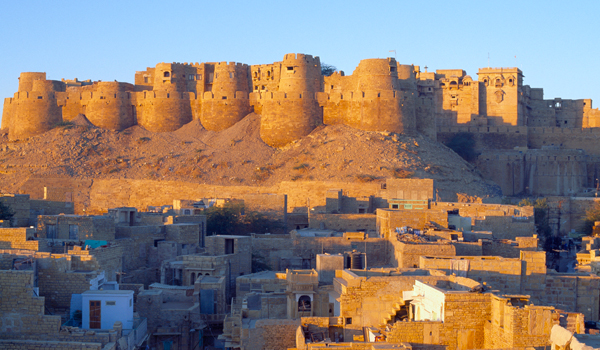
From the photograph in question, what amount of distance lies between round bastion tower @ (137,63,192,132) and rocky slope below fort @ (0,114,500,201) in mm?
499

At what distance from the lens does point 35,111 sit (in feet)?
131

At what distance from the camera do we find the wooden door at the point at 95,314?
12641mm

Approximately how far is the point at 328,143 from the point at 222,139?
5386mm

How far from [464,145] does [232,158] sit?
13.8 m

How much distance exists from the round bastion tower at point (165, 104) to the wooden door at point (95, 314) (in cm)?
2697

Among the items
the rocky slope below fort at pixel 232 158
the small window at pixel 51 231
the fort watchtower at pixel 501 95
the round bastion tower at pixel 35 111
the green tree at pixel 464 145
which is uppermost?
the fort watchtower at pixel 501 95

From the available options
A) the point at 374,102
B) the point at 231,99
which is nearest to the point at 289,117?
the point at 231,99

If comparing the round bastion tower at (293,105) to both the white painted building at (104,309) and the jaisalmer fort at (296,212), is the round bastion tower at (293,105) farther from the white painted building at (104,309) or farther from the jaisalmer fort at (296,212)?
the white painted building at (104,309)

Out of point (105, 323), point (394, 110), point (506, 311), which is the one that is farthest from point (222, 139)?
point (506, 311)

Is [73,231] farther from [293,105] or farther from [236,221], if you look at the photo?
[293,105]

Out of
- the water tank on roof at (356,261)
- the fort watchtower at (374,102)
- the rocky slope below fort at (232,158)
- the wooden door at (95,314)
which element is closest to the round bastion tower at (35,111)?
the rocky slope below fort at (232,158)

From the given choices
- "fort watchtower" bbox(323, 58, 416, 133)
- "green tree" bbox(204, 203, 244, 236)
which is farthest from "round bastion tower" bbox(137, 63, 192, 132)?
"green tree" bbox(204, 203, 244, 236)

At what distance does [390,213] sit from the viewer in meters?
19.9

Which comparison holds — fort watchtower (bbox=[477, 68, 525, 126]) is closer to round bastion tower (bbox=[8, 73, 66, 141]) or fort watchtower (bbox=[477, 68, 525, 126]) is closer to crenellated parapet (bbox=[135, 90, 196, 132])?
crenellated parapet (bbox=[135, 90, 196, 132])
